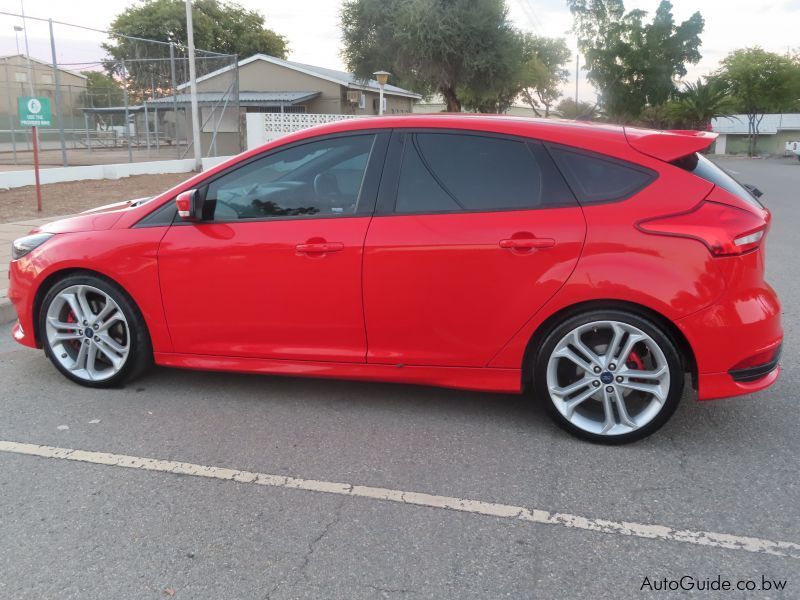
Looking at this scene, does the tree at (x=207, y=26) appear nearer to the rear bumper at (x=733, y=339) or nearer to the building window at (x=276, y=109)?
the building window at (x=276, y=109)

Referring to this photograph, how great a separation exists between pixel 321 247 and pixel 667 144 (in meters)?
1.89

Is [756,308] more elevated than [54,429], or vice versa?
[756,308]

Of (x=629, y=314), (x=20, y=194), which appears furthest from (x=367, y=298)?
(x=20, y=194)

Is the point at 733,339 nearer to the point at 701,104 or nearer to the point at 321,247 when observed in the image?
the point at 321,247

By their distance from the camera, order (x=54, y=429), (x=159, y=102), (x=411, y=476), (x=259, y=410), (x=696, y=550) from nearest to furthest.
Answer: (x=696, y=550), (x=411, y=476), (x=54, y=429), (x=259, y=410), (x=159, y=102)

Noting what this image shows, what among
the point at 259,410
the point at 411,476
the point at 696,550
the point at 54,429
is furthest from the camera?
the point at 259,410

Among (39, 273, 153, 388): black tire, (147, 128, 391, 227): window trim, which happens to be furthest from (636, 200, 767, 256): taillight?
(39, 273, 153, 388): black tire

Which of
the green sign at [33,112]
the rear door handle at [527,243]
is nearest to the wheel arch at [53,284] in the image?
the rear door handle at [527,243]

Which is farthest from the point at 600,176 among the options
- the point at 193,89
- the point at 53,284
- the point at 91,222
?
the point at 193,89

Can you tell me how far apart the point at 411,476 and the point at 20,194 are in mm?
13106

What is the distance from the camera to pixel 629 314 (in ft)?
11.5

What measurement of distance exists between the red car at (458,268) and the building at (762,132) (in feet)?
195

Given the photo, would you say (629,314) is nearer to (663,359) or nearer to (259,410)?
(663,359)

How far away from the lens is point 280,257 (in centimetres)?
393
